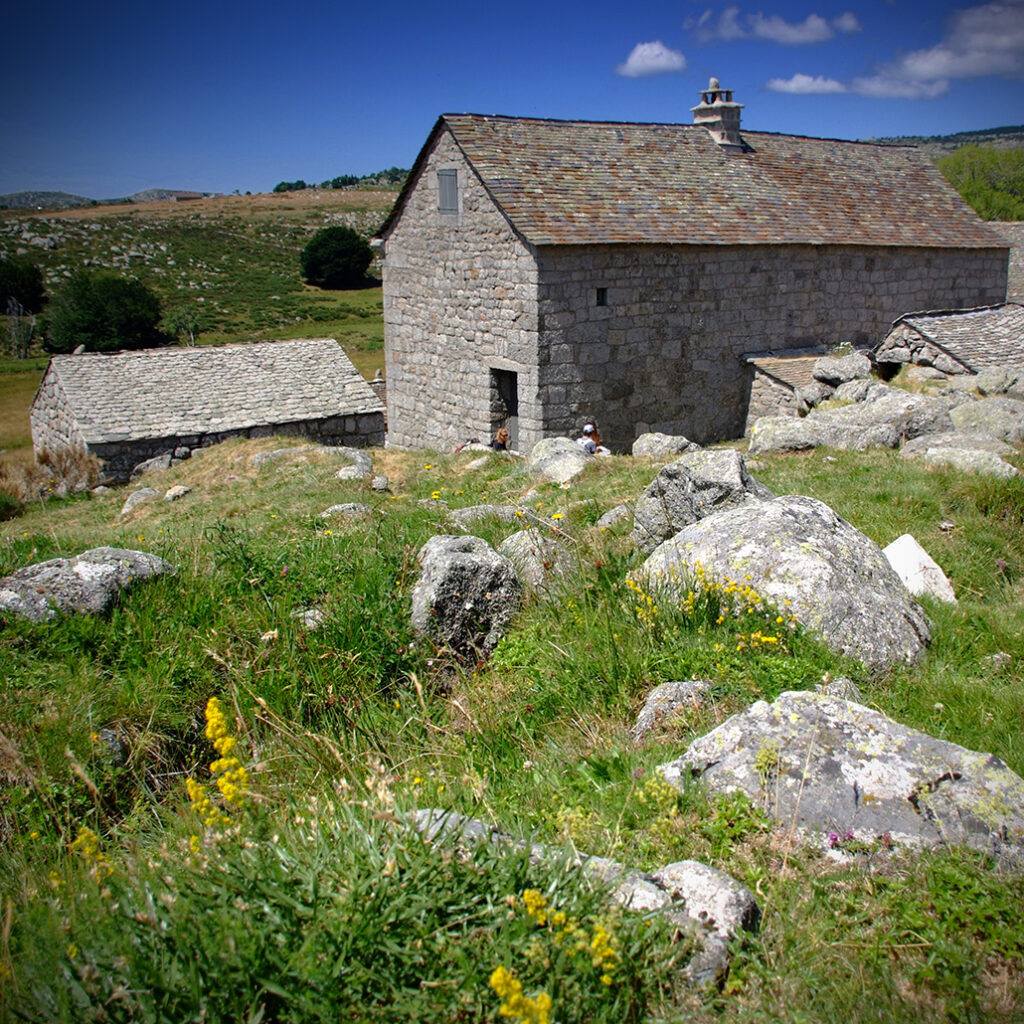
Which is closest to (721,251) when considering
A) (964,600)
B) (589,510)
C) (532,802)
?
(589,510)

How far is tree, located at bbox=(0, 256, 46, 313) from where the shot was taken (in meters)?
45.8

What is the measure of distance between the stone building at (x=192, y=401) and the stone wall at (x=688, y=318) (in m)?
6.15

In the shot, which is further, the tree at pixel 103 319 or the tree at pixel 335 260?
the tree at pixel 335 260

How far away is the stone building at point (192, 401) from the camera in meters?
16.6

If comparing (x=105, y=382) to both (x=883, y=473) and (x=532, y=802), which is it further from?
(x=532, y=802)

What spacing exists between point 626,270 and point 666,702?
1171 centimetres

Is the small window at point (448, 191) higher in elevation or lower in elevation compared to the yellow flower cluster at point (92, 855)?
higher

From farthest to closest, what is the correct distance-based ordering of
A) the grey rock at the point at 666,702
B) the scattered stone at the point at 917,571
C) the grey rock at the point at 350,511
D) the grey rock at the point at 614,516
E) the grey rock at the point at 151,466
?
the grey rock at the point at 151,466
the grey rock at the point at 350,511
the grey rock at the point at 614,516
the scattered stone at the point at 917,571
the grey rock at the point at 666,702

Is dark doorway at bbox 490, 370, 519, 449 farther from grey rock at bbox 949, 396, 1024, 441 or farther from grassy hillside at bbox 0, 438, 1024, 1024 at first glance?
grassy hillside at bbox 0, 438, 1024, 1024

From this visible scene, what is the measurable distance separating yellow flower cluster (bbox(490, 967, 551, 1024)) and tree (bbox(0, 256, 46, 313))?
174 ft

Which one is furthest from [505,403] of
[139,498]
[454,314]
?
[139,498]

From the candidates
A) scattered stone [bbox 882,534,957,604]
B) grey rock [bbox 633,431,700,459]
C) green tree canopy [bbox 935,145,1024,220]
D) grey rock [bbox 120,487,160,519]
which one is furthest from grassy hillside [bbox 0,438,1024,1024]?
green tree canopy [bbox 935,145,1024,220]

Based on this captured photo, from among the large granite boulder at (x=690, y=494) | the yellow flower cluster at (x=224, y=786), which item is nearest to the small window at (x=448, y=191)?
the large granite boulder at (x=690, y=494)

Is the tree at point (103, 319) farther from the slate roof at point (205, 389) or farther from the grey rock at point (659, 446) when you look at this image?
the grey rock at point (659, 446)
